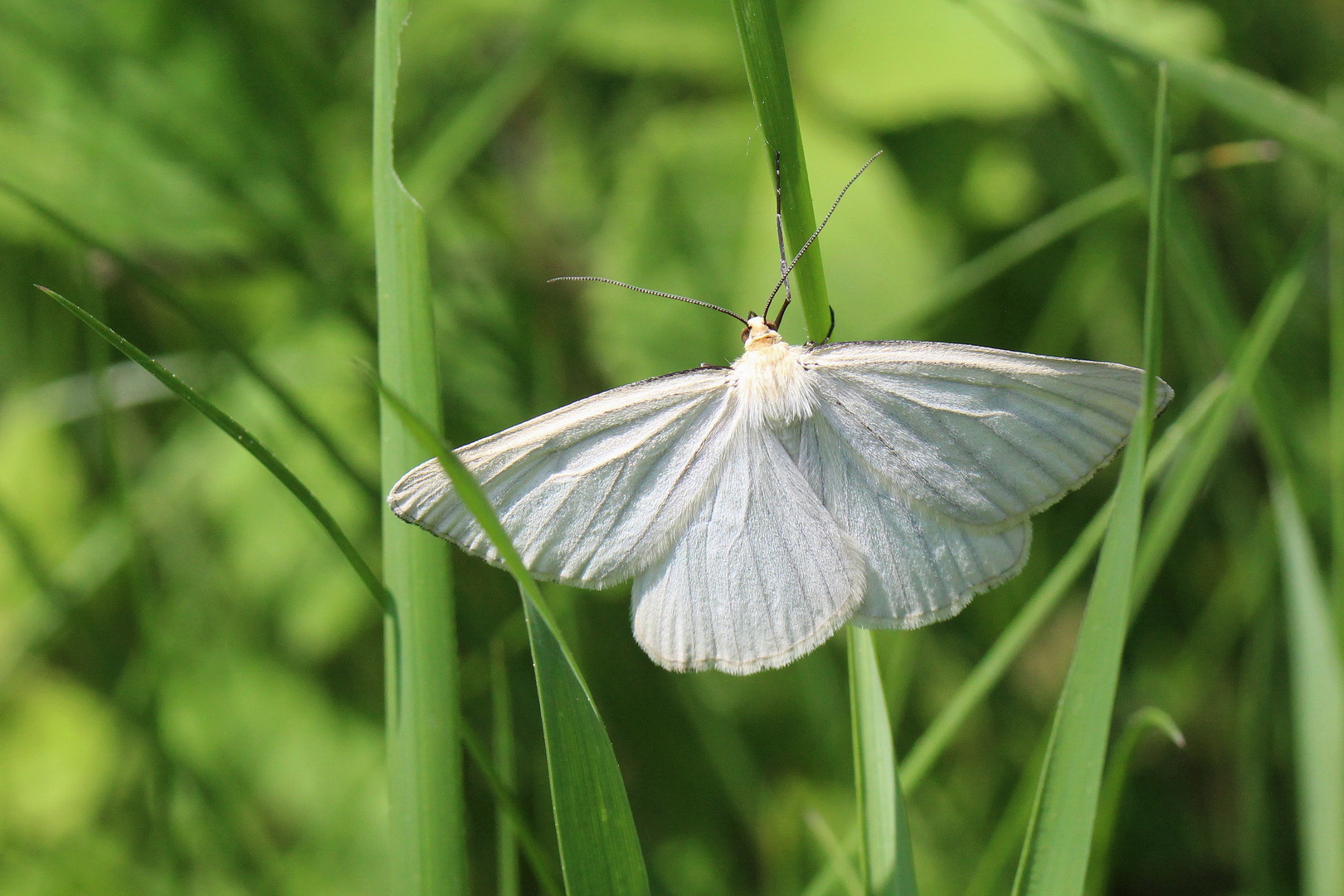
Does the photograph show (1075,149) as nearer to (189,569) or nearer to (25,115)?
(189,569)

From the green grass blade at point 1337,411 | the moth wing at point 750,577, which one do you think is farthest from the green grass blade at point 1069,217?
the moth wing at point 750,577

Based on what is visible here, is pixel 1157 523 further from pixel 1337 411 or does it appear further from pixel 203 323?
pixel 203 323

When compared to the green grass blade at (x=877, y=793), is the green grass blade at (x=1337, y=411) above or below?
above

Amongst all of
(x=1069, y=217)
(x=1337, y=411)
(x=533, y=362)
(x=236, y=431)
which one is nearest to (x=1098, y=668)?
(x=236, y=431)

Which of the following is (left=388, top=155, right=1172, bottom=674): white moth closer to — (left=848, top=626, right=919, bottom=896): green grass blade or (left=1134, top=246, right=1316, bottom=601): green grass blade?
(left=848, top=626, right=919, bottom=896): green grass blade

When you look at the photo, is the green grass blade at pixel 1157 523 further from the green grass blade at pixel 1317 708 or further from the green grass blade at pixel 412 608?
the green grass blade at pixel 412 608

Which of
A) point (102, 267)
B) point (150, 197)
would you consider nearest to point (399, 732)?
point (102, 267)

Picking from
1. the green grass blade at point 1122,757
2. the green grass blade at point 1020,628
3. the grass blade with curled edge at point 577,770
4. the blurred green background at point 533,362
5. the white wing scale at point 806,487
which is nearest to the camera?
the grass blade with curled edge at point 577,770
